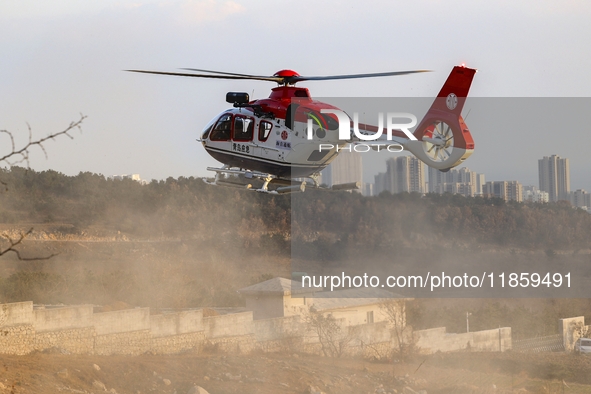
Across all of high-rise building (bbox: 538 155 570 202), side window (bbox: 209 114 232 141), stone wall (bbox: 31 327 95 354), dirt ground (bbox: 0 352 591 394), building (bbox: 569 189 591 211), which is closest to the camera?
side window (bbox: 209 114 232 141)

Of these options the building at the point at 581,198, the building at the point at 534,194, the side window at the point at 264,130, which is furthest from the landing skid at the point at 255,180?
the building at the point at 581,198

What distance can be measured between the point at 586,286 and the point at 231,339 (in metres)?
24.2

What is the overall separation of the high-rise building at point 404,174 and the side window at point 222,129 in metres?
11.6

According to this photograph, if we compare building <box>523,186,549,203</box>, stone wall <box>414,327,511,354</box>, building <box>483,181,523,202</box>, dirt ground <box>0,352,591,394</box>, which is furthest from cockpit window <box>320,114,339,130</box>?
building <box>523,186,549,203</box>

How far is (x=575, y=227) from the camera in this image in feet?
132

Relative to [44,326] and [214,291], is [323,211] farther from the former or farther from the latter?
[44,326]

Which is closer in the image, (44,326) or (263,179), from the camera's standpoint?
(263,179)

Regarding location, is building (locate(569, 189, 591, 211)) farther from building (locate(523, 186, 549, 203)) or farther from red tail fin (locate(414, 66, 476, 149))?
red tail fin (locate(414, 66, 476, 149))

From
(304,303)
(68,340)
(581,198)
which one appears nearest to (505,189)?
(581,198)

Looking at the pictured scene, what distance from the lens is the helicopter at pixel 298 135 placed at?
1565 centimetres

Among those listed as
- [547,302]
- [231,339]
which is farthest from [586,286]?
[231,339]

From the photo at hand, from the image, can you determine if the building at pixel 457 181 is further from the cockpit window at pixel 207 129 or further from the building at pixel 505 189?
the cockpit window at pixel 207 129

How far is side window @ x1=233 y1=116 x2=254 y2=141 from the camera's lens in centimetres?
1738

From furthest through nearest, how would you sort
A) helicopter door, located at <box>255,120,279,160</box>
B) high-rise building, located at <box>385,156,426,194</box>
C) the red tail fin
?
high-rise building, located at <box>385,156,426,194</box> → helicopter door, located at <box>255,120,279,160</box> → the red tail fin
